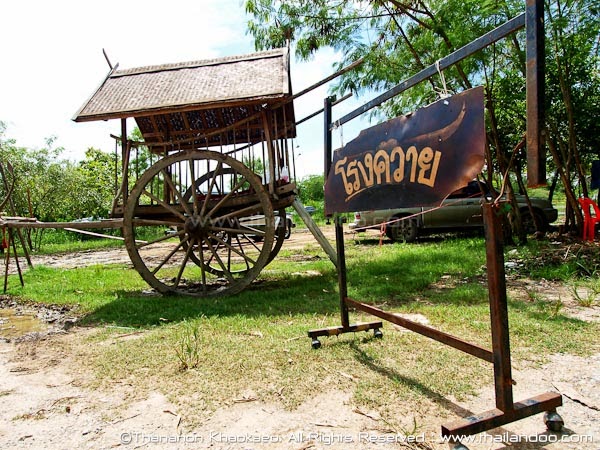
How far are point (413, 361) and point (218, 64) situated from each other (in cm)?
493

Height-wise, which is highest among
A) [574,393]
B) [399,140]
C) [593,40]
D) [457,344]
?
[593,40]

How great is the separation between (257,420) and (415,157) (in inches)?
66.3

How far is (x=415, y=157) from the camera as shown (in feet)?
7.84

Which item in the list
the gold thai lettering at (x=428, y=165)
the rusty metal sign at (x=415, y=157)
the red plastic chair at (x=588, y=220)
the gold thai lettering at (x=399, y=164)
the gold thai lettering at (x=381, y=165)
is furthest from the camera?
the red plastic chair at (x=588, y=220)

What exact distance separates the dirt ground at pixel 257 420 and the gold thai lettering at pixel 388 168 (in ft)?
4.26

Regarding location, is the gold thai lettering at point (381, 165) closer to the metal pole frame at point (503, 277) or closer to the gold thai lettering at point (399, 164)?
the gold thai lettering at point (399, 164)

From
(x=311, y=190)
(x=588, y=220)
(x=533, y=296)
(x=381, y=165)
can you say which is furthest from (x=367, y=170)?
(x=311, y=190)

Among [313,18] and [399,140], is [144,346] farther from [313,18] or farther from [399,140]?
[313,18]

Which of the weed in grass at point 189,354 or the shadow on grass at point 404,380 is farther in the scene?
the weed in grass at point 189,354

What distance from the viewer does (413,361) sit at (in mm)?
3051

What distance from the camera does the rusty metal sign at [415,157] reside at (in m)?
2.06

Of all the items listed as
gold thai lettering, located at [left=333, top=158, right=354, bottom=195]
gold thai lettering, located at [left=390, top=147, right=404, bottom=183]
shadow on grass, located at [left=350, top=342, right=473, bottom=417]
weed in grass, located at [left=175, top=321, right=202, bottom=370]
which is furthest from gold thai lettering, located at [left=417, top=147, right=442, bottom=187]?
weed in grass, located at [left=175, top=321, right=202, bottom=370]

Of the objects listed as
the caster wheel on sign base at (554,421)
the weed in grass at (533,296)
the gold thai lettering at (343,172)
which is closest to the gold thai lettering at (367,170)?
the gold thai lettering at (343,172)

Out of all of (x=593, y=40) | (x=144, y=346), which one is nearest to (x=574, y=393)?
(x=144, y=346)
